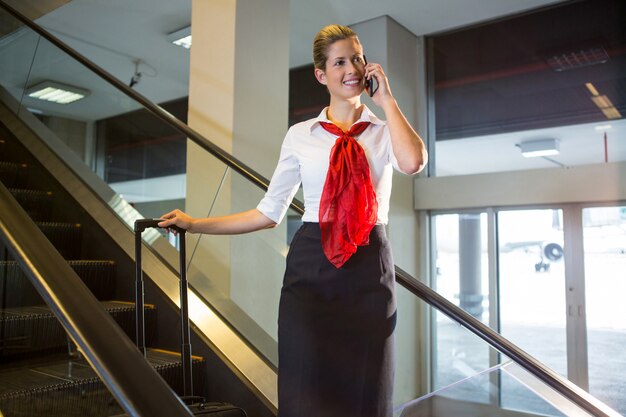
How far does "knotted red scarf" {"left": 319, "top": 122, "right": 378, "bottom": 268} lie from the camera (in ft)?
4.86

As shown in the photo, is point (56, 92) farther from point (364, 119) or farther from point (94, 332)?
point (94, 332)

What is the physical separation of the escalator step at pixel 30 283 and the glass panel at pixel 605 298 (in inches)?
210

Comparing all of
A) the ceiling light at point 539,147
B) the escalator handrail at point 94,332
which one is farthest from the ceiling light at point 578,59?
the escalator handrail at point 94,332

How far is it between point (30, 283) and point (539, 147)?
6.29 metres

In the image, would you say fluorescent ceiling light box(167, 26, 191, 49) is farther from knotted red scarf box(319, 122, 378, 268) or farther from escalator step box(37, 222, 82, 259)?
knotted red scarf box(319, 122, 378, 268)

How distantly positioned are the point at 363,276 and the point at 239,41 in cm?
337

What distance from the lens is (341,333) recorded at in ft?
5.00

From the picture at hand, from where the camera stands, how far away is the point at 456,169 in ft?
25.1

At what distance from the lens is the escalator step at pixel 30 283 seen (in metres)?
2.06

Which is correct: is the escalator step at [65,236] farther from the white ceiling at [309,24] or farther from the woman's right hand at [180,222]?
the white ceiling at [309,24]

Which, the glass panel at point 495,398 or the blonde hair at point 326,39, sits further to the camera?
the glass panel at point 495,398

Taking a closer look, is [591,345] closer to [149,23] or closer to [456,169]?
[456,169]

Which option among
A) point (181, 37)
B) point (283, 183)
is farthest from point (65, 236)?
point (181, 37)

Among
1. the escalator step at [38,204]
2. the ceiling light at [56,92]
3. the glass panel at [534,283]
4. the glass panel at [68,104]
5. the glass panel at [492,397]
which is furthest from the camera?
the glass panel at [534,283]
